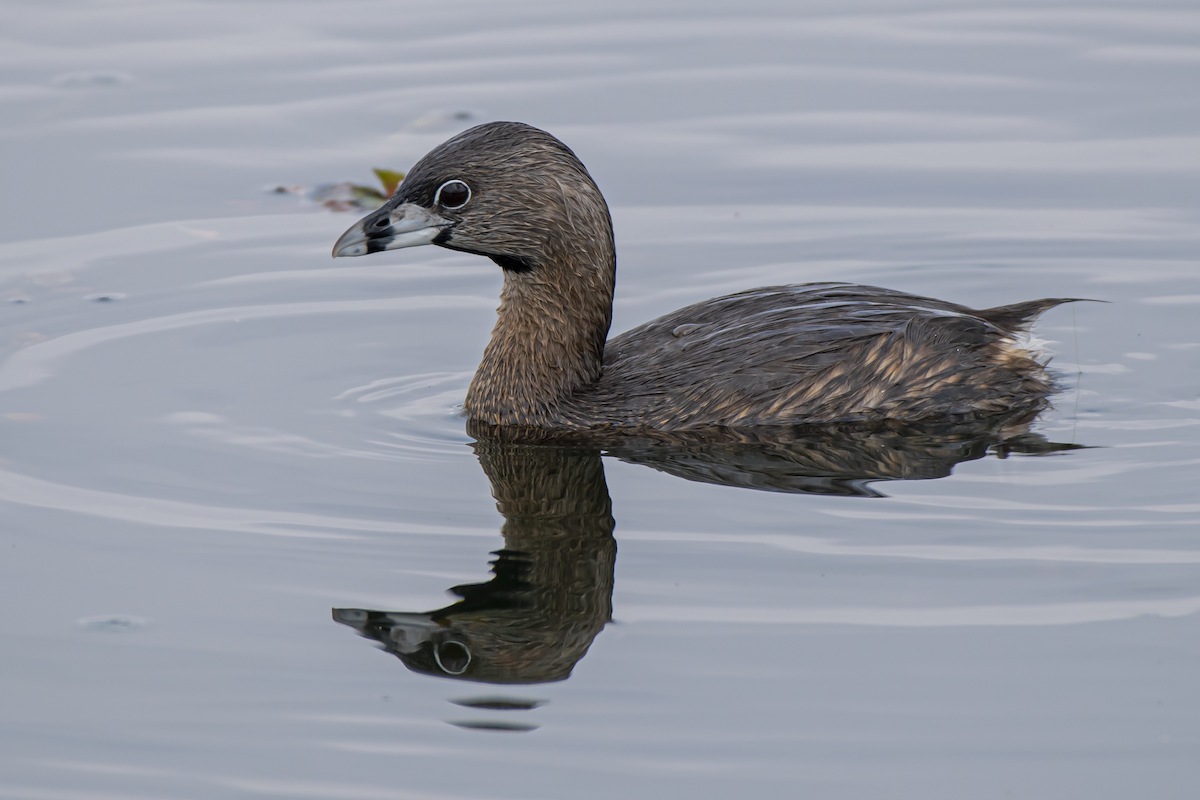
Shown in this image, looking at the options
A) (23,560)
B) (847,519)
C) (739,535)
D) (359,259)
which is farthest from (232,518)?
(359,259)

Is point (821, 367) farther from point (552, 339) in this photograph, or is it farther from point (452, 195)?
point (452, 195)

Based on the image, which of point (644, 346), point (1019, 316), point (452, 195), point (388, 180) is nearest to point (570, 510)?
point (644, 346)

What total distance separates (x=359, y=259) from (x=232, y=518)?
3730mm

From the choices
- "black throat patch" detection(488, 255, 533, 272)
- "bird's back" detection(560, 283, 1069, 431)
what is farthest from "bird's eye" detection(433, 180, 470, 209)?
"bird's back" detection(560, 283, 1069, 431)

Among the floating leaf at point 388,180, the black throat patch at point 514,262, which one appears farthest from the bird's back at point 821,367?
the floating leaf at point 388,180

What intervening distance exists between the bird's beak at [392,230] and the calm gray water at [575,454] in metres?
0.86

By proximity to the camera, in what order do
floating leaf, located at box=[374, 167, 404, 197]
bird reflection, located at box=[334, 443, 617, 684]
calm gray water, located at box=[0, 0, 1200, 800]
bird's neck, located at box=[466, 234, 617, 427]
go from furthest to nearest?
floating leaf, located at box=[374, 167, 404, 197] < bird's neck, located at box=[466, 234, 617, 427] < bird reflection, located at box=[334, 443, 617, 684] < calm gray water, located at box=[0, 0, 1200, 800]

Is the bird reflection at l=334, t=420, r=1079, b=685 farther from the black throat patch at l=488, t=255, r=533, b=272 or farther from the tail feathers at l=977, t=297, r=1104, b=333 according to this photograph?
the black throat patch at l=488, t=255, r=533, b=272

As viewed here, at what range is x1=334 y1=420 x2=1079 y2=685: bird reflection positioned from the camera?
5594 mm

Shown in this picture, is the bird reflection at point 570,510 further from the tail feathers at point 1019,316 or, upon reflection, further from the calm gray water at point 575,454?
the tail feathers at point 1019,316

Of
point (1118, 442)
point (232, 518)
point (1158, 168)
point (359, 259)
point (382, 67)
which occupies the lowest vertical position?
point (232, 518)

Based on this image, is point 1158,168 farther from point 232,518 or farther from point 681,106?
point 232,518

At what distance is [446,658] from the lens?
5512 mm

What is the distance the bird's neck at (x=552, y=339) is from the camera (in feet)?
25.4
